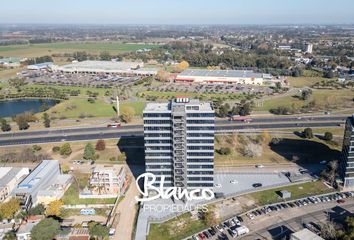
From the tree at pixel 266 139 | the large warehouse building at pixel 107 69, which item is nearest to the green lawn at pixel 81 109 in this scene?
the tree at pixel 266 139

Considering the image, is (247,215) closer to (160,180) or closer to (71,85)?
(160,180)

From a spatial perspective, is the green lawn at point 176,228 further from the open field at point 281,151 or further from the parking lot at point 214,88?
the parking lot at point 214,88

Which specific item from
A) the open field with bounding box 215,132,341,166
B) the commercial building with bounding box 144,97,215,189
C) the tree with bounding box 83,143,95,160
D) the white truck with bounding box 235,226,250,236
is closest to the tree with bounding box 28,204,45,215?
the commercial building with bounding box 144,97,215,189

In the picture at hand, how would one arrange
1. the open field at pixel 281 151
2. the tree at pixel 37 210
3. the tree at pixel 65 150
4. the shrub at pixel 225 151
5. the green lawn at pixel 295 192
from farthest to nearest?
the tree at pixel 65 150 < the shrub at pixel 225 151 < the open field at pixel 281 151 < the green lawn at pixel 295 192 < the tree at pixel 37 210

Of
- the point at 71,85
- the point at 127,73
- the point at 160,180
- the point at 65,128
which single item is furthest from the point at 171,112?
the point at 127,73

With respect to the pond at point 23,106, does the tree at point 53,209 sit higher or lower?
higher

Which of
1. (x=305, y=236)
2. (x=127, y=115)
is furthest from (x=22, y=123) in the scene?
(x=305, y=236)

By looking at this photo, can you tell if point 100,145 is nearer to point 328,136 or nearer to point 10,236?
Answer: point 10,236
